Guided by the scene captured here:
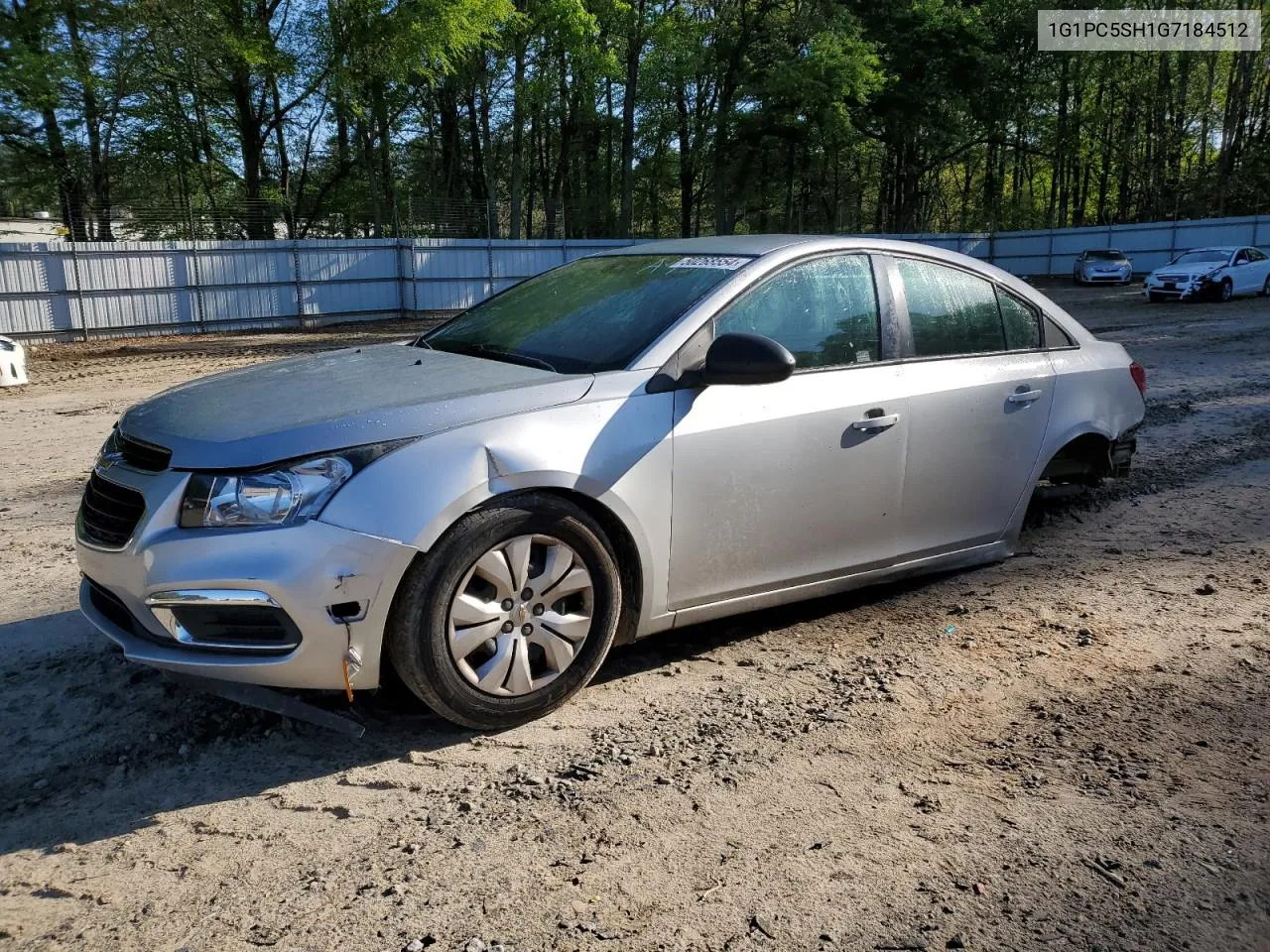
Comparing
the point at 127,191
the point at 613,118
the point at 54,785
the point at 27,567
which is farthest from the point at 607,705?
the point at 613,118

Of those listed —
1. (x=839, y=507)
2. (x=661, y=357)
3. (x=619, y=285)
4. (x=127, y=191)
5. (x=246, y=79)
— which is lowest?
(x=839, y=507)

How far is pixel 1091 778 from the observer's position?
3.11 meters

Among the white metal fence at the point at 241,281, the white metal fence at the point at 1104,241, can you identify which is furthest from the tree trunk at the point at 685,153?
the white metal fence at the point at 241,281

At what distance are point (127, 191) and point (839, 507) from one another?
103 ft

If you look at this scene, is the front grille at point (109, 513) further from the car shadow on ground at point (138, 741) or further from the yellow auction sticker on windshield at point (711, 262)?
the yellow auction sticker on windshield at point (711, 262)

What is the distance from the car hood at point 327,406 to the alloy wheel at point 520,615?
19.1 inches

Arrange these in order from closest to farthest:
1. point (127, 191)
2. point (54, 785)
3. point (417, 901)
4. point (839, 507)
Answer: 1. point (417, 901)
2. point (54, 785)
3. point (839, 507)
4. point (127, 191)

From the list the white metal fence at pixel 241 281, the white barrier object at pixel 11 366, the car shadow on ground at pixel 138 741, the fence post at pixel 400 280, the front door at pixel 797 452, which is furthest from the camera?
the fence post at pixel 400 280

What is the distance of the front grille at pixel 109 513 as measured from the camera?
125 inches

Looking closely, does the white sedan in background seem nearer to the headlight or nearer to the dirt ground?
the dirt ground

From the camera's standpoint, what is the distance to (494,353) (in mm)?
4082

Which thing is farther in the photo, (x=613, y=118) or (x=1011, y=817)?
(x=613, y=118)

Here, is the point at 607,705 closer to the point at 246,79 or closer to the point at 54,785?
the point at 54,785

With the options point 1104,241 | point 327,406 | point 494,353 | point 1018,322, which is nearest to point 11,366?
point 494,353
